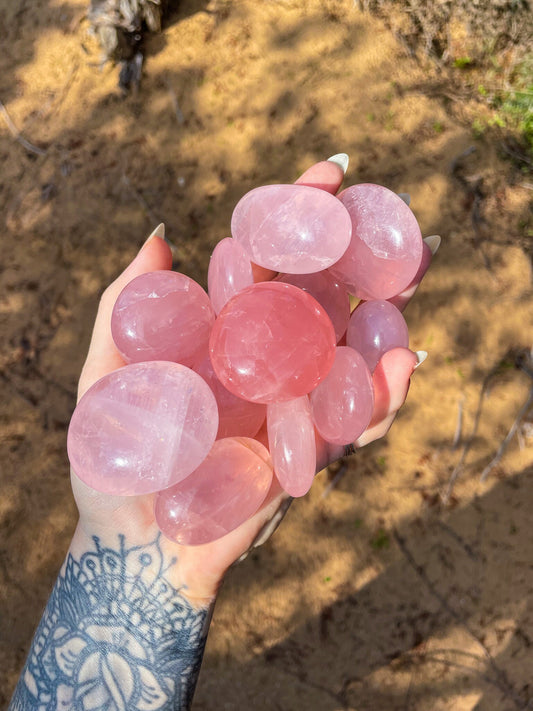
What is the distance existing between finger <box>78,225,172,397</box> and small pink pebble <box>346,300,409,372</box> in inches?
22.7

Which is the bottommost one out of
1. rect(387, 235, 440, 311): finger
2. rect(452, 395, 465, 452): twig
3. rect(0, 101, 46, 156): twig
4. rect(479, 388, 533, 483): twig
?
rect(479, 388, 533, 483): twig

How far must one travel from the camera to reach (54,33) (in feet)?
9.23

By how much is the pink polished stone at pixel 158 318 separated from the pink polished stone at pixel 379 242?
42 cm

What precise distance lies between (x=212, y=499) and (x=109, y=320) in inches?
23.7

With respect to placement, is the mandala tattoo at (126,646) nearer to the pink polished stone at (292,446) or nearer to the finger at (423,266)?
the pink polished stone at (292,446)

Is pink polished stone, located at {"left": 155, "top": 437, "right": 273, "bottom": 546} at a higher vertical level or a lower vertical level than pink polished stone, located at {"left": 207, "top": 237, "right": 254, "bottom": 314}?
lower

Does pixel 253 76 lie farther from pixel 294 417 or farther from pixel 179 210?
pixel 294 417

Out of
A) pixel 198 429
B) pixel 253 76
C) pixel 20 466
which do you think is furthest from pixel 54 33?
pixel 198 429

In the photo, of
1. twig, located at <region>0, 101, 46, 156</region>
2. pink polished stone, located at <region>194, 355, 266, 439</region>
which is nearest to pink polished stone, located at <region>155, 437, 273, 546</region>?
pink polished stone, located at <region>194, 355, 266, 439</region>

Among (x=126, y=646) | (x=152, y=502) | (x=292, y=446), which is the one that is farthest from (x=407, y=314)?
(x=126, y=646)

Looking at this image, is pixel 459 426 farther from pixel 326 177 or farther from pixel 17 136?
pixel 17 136

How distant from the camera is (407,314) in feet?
8.09

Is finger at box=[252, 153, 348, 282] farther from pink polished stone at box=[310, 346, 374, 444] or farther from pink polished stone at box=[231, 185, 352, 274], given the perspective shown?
pink polished stone at box=[310, 346, 374, 444]

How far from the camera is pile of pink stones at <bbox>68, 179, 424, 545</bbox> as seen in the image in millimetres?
1291
